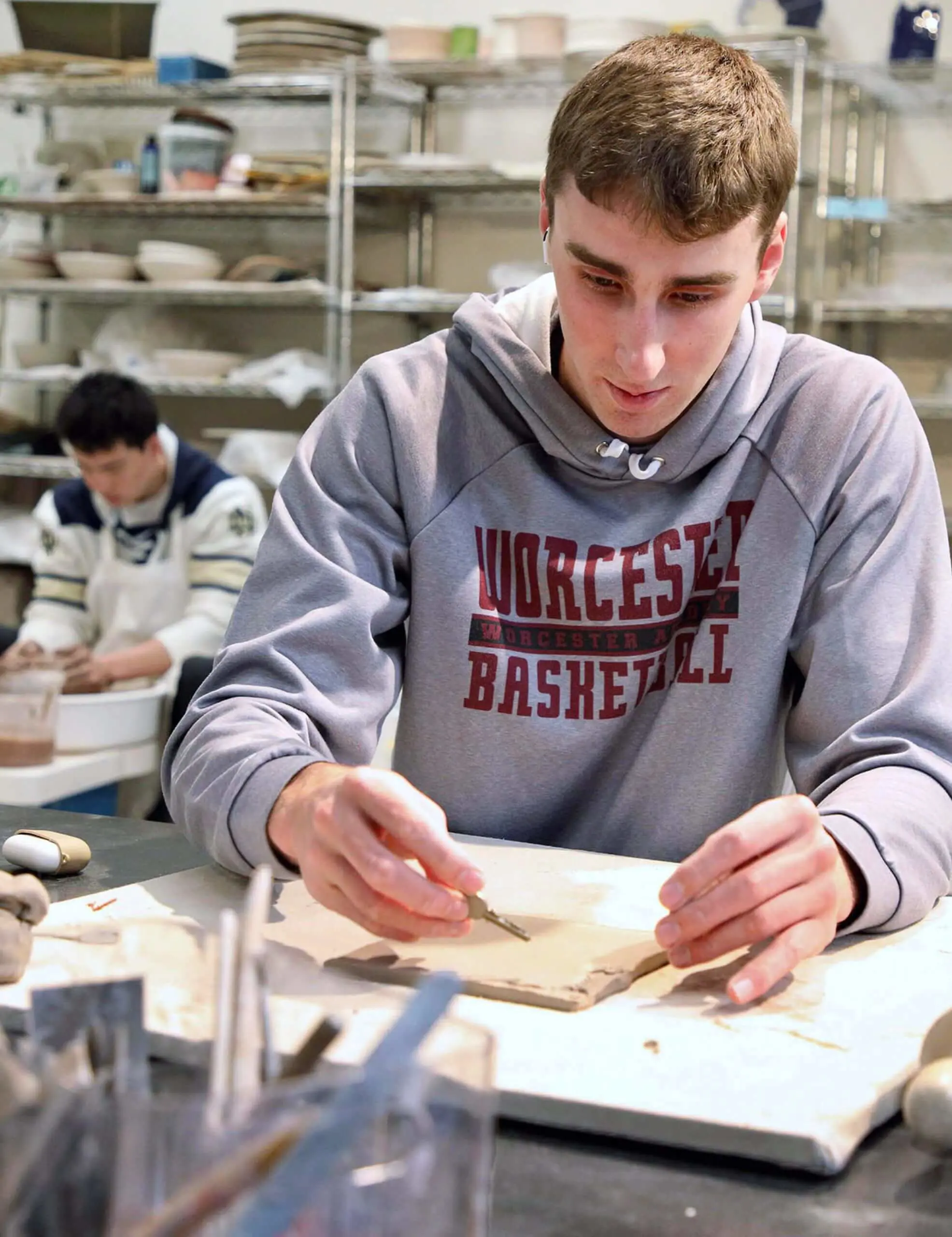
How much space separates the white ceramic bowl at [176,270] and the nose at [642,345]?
343 centimetres

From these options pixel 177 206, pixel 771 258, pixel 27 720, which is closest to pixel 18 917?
pixel 771 258

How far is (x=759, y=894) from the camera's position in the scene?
85 cm

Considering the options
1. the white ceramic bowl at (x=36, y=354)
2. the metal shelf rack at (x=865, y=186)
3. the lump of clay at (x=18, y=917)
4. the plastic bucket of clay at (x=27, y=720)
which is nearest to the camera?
the lump of clay at (x=18, y=917)

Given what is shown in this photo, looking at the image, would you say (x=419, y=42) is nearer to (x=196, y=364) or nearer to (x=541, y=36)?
(x=541, y=36)

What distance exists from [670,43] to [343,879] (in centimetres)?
69

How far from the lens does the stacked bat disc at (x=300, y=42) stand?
165 inches

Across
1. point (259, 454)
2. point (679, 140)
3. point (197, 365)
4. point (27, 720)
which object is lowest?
point (27, 720)

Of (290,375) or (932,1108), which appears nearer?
(932,1108)

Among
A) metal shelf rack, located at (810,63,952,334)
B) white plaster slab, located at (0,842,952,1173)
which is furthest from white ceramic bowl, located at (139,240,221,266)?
white plaster slab, located at (0,842,952,1173)

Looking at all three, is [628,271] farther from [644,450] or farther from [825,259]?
[825,259]

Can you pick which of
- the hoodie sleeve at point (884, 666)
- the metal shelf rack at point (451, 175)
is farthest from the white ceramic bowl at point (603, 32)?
the hoodie sleeve at point (884, 666)

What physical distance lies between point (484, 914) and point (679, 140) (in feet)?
1.86

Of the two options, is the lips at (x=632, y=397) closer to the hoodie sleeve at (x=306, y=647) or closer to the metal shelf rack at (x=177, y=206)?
the hoodie sleeve at (x=306, y=647)

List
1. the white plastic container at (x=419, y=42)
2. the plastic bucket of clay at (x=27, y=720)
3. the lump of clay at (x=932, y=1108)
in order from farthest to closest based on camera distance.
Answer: the white plastic container at (x=419, y=42) → the plastic bucket of clay at (x=27, y=720) → the lump of clay at (x=932, y=1108)
